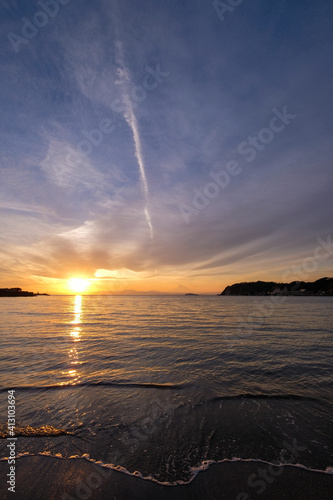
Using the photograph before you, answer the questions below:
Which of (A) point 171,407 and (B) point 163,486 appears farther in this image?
(A) point 171,407

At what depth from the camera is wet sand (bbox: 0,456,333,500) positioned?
14.4 ft

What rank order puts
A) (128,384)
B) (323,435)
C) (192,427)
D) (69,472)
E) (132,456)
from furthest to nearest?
1. (128,384)
2. (192,427)
3. (323,435)
4. (132,456)
5. (69,472)

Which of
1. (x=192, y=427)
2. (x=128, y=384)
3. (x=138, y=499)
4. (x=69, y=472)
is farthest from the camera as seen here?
(x=128, y=384)

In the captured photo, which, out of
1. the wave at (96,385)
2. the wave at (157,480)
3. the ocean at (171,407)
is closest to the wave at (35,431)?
the ocean at (171,407)

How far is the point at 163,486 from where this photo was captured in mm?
4605

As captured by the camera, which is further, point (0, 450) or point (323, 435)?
point (323, 435)

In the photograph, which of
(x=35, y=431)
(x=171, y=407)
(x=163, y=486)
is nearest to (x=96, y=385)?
(x=35, y=431)

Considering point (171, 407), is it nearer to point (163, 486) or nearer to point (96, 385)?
point (163, 486)

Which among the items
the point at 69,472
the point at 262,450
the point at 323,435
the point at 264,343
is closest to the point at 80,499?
the point at 69,472

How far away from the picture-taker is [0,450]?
18.7 feet

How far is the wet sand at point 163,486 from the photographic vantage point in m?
4.38

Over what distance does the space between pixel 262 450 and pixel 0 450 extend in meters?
6.98

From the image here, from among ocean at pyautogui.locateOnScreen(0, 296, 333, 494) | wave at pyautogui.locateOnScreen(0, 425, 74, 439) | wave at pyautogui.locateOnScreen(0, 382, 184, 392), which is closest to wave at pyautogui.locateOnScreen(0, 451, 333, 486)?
ocean at pyautogui.locateOnScreen(0, 296, 333, 494)

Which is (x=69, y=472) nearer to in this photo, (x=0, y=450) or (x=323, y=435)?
(x=0, y=450)
